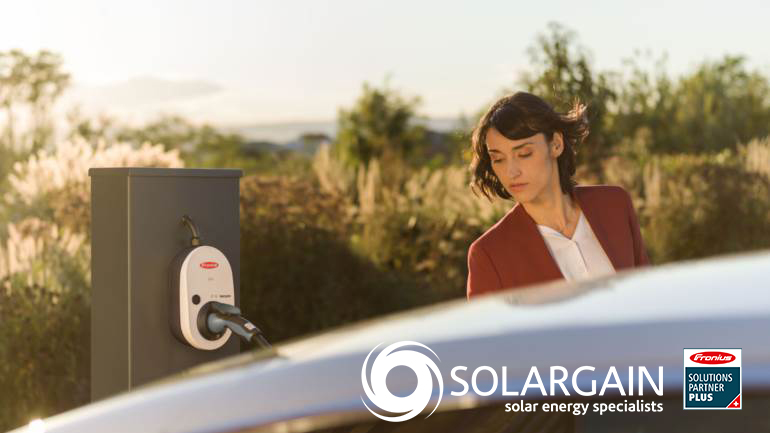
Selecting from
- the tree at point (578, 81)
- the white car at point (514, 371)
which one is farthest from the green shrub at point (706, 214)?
the white car at point (514, 371)

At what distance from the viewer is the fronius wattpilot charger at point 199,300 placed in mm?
3498

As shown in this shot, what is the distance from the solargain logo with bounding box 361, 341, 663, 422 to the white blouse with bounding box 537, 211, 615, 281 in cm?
207

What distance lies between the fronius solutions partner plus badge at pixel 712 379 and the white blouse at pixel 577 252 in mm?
2153

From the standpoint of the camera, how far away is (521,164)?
3.58 m

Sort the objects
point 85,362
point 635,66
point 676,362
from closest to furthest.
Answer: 1. point 676,362
2. point 85,362
3. point 635,66

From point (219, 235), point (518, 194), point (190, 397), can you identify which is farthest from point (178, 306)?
point (190, 397)

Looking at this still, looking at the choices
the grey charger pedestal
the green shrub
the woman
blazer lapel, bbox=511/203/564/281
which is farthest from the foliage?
blazer lapel, bbox=511/203/564/281

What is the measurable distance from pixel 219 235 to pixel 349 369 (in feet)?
7.58

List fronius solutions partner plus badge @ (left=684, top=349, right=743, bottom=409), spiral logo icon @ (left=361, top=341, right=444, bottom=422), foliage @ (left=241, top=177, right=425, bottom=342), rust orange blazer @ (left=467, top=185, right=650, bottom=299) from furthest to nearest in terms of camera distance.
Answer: foliage @ (left=241, top=177, right=425, bottom=342), rust orange blazer @ (left=467, top=185, right=650, bottom=299), spiral logo icon @ (left=361, top=341, right=444, bottom=422), fronius solutions partner plus badge @ (left=684, top=349, right=743, bottom=409)

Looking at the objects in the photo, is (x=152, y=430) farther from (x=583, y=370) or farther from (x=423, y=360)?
(x=583, y=370)

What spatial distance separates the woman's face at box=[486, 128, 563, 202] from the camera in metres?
3.55

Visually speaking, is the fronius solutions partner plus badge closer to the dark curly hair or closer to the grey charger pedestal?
the dark curly hair

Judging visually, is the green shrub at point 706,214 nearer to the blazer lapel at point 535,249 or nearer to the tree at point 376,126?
the blazer lapel at point 535,249

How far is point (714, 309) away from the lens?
136 centimetres
